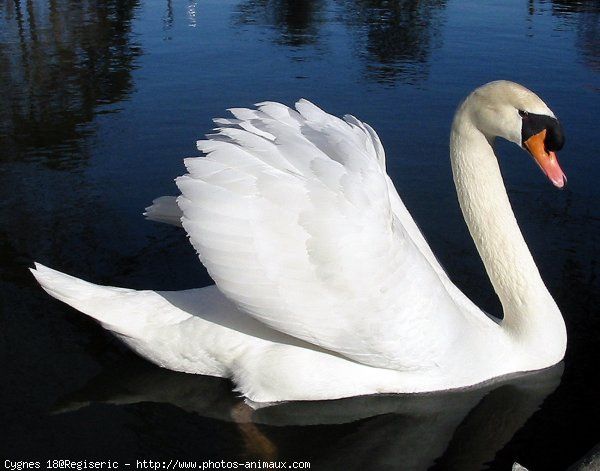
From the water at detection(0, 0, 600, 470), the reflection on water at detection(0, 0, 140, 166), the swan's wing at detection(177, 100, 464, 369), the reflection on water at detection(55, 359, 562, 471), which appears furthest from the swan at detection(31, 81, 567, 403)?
the reflection on water at detection(0, 0, 140, 166)

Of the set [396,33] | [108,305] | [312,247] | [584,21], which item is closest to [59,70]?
[396,33]

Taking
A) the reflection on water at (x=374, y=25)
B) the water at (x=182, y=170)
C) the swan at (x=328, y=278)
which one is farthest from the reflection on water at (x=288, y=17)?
the swan at (x=328, y=278)

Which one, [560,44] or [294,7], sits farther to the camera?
[294,7]

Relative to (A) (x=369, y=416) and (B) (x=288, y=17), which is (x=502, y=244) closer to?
(A) (x=369, y=416)

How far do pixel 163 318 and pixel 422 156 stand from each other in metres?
4.38

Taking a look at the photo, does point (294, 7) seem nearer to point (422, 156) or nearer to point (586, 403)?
point (422, 156)

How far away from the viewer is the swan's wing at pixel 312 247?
3949 mm

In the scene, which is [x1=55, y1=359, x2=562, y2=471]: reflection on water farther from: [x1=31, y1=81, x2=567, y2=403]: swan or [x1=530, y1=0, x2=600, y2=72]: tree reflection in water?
[x1=530, y1=0, x2=600, y2=72]: tree reflection in water

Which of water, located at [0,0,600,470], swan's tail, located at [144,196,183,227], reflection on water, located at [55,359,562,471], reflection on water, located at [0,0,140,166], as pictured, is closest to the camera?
reflection on water, located at [55,359,562,471]

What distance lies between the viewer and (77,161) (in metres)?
7.86

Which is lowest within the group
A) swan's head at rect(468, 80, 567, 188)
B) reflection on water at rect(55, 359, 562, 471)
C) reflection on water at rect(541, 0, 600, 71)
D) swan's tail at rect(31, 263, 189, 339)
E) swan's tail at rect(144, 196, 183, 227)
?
reflection on water at rect(55, 359, 562, 471)

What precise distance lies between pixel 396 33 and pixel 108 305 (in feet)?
36.0

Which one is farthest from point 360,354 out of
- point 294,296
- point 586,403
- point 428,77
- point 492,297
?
point 428,77

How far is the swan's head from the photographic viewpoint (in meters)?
4.35
